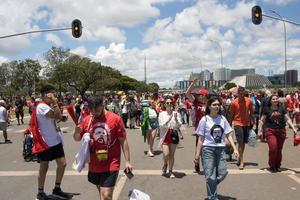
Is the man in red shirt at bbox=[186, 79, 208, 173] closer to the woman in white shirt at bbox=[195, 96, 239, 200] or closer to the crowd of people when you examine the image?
the crowd of people

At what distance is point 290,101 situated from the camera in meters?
22.6

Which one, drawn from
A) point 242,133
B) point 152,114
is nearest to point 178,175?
point 242,133

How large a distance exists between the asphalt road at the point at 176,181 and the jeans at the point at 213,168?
2.34 ft

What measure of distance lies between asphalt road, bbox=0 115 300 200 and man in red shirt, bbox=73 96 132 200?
215cm

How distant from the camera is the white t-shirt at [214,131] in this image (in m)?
7.04

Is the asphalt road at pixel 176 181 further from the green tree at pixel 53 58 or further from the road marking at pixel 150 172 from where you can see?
the green tree at pixel 53 58

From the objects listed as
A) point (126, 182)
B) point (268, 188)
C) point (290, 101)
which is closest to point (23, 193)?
point (126, 182)

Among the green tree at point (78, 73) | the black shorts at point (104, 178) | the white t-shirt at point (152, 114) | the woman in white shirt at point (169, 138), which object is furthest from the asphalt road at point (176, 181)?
the green tree at point (78, 73)

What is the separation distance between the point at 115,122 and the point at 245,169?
5323 millimetres

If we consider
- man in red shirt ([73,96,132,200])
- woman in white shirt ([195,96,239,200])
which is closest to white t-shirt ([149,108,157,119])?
woman in white shirt ([195,96,239,200])

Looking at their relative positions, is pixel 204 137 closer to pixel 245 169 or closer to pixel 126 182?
pixel 126 182

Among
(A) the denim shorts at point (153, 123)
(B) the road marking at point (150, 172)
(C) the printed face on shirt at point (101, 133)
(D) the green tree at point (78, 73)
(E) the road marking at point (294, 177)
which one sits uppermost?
(D) the green tree at point (78, 73)

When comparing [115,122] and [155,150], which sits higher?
[115,122]

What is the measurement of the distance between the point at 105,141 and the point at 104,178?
42 cm
